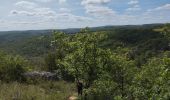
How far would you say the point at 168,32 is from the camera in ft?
36.3

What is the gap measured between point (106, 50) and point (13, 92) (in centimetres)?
524

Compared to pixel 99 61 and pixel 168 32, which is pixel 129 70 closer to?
pixel 99 61

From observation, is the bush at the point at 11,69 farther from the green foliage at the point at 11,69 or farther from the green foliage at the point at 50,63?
the green foliage at the point at 50,63

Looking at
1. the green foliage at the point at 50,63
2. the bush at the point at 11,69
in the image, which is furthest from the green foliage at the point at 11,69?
the green foliage at the point at 50,63

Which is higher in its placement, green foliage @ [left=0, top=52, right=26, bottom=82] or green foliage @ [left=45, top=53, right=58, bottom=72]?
green foliage @ [left=0, top=52, right=26, bottom=82]

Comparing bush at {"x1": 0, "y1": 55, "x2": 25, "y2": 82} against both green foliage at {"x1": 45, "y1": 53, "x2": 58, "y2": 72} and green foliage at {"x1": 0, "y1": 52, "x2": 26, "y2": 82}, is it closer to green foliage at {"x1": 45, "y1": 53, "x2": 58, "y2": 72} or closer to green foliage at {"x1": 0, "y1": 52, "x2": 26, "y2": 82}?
green foliage at {"x1": 0, "y1": 52, "x2": 26, "y2": 82}

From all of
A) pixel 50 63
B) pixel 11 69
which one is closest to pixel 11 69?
pixel 11 69

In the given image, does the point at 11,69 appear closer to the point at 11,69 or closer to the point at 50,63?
the point at 11,69

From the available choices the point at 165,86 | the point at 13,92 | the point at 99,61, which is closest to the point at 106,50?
the point at 99,61

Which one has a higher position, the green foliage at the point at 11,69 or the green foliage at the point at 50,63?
the green foliage at the point at 11,69

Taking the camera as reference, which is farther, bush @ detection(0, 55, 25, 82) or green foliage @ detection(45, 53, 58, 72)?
green foliage @ detection(45, 53, 58, 72)

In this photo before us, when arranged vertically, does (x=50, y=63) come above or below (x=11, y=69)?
below

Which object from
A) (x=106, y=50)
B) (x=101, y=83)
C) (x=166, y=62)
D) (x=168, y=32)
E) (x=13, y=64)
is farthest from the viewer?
(x=13, y=64)

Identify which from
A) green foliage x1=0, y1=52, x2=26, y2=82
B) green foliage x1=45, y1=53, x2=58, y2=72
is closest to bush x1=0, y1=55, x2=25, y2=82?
green foliage x1=0, y1=52, x2=26, y2=82
